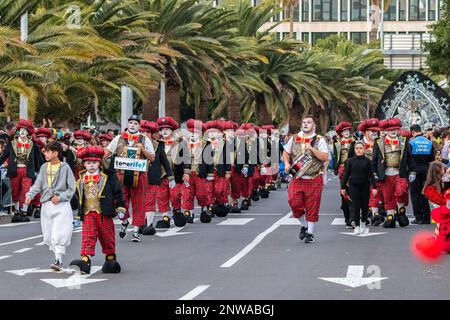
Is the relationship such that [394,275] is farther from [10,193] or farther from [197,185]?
[10,193]

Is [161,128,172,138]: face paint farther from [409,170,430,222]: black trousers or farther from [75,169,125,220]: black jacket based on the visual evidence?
[75,169,125,220]: black jacket

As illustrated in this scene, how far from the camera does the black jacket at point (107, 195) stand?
565 inches

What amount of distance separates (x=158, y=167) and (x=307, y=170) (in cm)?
296

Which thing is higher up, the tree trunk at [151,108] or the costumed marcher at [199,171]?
the tree trunk at [151,108]

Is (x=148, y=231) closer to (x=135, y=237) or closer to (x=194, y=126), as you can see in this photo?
(x=135, y=237)

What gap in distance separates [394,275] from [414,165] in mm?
8269

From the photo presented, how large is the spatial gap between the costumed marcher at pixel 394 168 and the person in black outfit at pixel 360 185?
59.2 inches

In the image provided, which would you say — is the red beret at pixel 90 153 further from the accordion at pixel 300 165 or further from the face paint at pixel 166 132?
the face paint at pixel 166 132

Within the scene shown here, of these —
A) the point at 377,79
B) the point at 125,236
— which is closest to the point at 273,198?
the point at 125,236

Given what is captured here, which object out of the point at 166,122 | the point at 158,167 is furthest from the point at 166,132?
the point at 158,167

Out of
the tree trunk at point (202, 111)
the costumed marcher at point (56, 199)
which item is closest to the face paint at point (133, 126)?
the costumed marcher at point (56, 199)

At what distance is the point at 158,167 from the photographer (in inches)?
790

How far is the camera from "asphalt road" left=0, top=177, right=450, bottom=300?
12.3 meters
